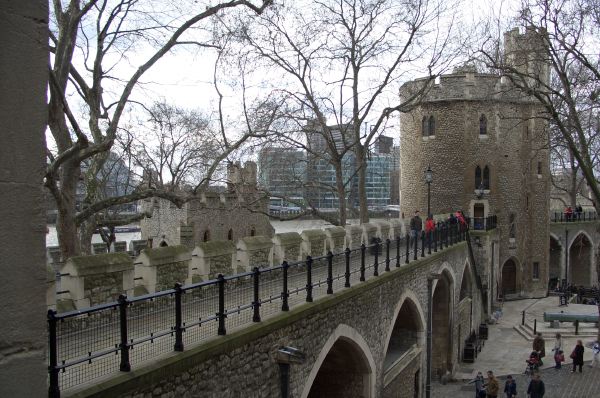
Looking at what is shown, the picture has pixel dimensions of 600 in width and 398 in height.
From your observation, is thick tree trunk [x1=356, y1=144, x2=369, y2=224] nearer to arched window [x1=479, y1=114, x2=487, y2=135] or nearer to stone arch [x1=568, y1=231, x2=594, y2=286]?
arched window [x1=479, y1=114, x2=487, y2=135]

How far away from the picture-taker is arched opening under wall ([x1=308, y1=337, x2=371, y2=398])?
1137cm

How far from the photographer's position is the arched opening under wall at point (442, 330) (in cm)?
2009

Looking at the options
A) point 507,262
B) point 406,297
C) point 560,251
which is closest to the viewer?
point 406,297

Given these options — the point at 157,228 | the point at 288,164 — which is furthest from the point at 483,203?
the point at 157,228

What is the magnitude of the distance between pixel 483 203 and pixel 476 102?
5.56 meters

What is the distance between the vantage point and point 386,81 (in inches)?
816

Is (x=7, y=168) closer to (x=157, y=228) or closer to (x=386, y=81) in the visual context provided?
(x=386, y=81)

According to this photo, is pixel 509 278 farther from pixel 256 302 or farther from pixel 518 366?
pixel 256 302

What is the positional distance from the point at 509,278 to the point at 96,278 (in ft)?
100

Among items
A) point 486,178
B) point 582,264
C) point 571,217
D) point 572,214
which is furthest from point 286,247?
point 582,264

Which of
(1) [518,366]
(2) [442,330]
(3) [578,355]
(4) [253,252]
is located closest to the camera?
(4) [253,252]

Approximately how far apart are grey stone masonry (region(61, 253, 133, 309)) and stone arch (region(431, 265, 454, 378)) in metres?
15.1

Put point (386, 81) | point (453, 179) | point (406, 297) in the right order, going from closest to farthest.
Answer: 1. point (406, 297)
2. point (386, 81)
3. point (453, 179)

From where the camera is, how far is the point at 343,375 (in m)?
11.9
